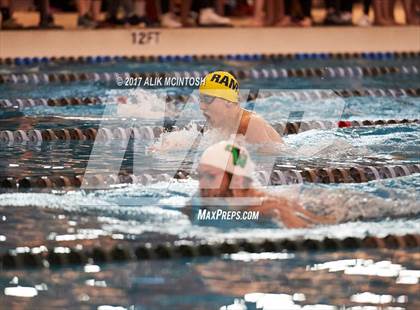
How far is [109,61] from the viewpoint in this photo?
10.1 m

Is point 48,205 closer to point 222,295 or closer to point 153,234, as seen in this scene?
point 153,234

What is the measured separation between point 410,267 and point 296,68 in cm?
594

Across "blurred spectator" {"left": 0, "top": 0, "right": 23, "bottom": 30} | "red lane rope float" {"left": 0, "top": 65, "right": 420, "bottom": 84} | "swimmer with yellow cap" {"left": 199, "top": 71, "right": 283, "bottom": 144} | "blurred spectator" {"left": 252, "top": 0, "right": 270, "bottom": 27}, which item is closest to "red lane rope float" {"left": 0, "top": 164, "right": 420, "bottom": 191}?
"swimmer with yellow cap" {"left": 199, "top": 71, "right": 283, "bottom": 144}

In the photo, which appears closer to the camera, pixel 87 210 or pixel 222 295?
pixel 222 295

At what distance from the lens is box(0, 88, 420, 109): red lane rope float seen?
810 cm

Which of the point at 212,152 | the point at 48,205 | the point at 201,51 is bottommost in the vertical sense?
the point at 201,51

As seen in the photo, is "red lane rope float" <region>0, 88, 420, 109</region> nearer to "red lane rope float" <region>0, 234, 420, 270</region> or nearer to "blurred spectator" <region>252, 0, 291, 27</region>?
"blurred spectator" <region>252, 0, 291, 27</region>

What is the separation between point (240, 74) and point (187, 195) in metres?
4.42

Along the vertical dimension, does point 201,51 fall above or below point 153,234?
below

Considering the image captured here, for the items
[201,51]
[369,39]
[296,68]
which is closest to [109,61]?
[201,51]

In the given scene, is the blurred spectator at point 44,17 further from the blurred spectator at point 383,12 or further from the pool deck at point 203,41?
the blurred spectator at point 383,12

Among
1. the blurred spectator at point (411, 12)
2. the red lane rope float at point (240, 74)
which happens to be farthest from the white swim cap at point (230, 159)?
the blurred spectator at point (411, 12)

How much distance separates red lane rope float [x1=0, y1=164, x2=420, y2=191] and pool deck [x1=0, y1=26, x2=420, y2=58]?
4.81 m

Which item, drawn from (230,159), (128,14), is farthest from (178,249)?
(128,14)
